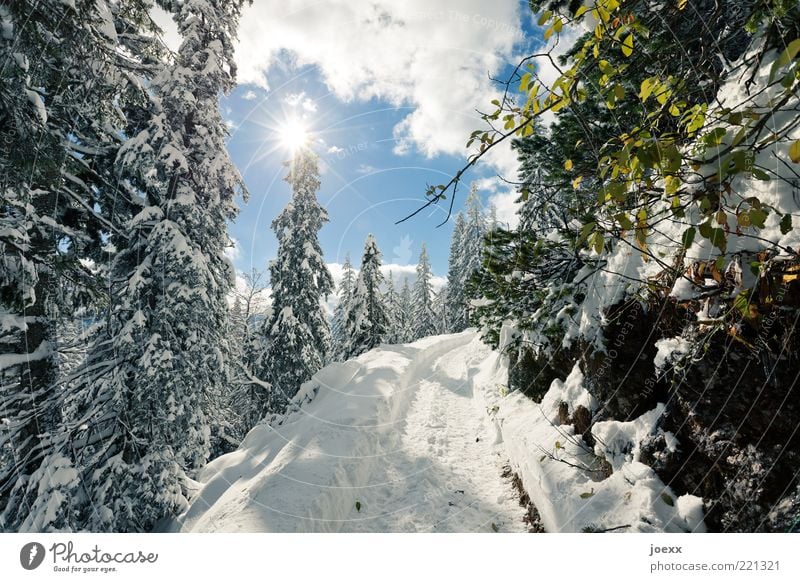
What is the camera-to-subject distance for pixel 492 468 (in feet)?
19.5

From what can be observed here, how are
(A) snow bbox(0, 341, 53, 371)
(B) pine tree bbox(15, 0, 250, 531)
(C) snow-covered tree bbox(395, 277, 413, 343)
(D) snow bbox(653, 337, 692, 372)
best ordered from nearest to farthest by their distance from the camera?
(D) snow bbox(653, 337, 692, 372), (A) snow bbox(0, 341, 53, 371), (B) pine tree bbox(15, 0, 250, 531), (C) snow-covered tree bbox(395, 277, 413, 343)

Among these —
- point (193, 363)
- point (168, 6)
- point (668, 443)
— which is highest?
point (168, 6)

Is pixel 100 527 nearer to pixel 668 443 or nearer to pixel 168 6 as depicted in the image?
pixel 668 443

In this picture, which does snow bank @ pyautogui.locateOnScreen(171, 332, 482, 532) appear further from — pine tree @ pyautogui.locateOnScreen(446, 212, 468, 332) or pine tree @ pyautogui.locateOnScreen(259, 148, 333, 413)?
pine tree @ pyautogui.locateOnScreen(446, 212, 468, 332)

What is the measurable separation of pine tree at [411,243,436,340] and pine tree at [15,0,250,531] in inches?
1316

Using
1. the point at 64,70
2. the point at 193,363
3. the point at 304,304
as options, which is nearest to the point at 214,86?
the point at 64,70

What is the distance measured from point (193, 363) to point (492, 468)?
7.15 metres

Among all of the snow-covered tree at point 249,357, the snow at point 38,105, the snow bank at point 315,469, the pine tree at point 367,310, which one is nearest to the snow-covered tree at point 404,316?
the pine tree at point 367,310

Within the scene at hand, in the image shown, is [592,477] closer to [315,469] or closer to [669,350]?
[669,350]

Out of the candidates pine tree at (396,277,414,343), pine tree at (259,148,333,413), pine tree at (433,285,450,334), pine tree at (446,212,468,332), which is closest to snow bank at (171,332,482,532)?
pine tree at (259,148,333,413)

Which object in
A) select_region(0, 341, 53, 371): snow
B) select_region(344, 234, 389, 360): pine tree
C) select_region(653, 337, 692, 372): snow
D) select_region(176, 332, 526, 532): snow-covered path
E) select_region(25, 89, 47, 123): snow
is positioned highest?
select_region(344, 234, 389, 360): pine tree

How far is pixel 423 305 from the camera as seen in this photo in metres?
42.9
